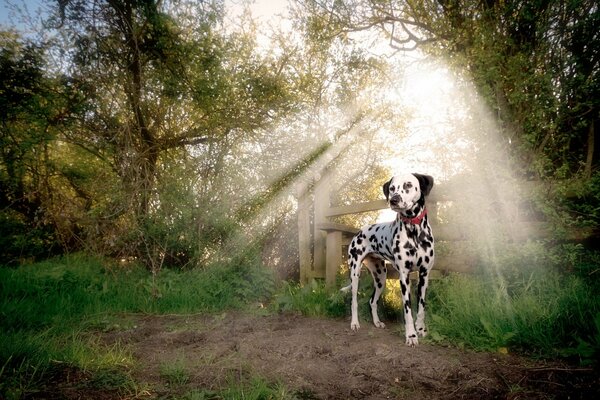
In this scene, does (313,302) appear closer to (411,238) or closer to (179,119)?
(411,238)

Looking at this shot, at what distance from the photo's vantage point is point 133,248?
268 inches

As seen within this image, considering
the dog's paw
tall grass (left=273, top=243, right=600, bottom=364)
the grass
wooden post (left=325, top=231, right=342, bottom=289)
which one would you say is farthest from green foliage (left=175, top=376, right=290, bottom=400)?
wooden post (left=325, top=231, right=342, bottom=289)

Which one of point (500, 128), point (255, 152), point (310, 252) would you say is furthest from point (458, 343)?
point (255, 152)

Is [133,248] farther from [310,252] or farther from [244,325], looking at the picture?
[310,252]

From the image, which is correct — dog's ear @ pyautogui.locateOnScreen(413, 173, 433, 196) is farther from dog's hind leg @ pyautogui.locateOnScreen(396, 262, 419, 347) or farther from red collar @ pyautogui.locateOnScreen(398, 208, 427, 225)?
dog's hind leg @ pyautogui.locateOnScreen(396, 262, 419, 347)

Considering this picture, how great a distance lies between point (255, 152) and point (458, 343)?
5.63 m

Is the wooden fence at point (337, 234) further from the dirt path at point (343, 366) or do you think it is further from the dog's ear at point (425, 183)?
the dirt path at point (343, 366)

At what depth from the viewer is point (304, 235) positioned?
7914 mm

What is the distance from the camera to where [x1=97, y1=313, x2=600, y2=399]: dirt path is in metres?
2.61

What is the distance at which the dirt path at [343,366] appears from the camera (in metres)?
2.61

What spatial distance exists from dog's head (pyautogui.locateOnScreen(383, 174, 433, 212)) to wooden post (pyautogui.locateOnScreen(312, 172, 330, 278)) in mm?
3452

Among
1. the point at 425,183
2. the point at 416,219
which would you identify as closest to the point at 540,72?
the point at 425,183

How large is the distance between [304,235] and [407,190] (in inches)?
161

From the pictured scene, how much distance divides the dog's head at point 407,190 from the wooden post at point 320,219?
3.45 metres
